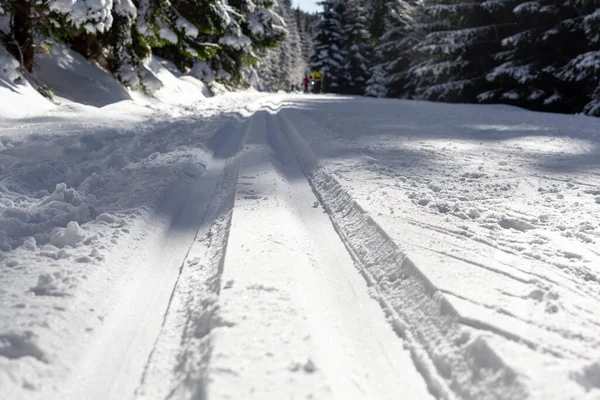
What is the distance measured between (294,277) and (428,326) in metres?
0.67

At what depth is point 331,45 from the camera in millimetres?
33719

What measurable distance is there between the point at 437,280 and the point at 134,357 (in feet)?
4.36

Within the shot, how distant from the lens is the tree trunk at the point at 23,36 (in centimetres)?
695

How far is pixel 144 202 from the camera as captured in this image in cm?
305

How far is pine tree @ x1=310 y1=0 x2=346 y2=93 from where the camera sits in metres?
33.6

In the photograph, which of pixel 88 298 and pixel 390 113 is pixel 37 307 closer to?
pixel 88 298

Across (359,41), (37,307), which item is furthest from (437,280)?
(359,41)

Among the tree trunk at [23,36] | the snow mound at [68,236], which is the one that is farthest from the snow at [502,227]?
the tree trunk at [23,36]

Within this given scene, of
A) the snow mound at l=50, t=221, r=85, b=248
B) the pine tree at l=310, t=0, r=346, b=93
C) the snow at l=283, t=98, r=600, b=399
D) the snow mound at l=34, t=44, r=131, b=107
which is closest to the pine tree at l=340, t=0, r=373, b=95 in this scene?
the pine tree at l=310, t=0, r=346, b=93

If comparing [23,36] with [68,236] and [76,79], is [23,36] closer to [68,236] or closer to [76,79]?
[76,79]

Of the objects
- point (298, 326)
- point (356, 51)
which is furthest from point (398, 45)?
point (298, 326)

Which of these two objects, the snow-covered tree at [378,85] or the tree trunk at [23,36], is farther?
the snow-covered tree at [378,85]

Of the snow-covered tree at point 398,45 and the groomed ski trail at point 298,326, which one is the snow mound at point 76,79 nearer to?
the groomed ski trail at point 298,326

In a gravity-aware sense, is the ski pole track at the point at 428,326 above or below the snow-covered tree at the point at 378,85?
below
